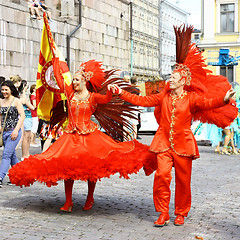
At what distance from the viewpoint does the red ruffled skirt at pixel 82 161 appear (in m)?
6.60

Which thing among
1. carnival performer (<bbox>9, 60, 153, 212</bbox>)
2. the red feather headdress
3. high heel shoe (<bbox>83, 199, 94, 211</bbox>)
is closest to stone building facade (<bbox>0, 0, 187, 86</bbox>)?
carnival performer (<bbox>9, 60, 153, 212</bbox>)

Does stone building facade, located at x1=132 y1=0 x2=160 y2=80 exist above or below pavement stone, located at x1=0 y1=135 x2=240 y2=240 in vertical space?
above

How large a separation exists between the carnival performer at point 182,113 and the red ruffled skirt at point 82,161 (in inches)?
14.0

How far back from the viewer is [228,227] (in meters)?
6.43

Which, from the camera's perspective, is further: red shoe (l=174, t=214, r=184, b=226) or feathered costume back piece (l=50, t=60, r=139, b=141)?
feathered costume back piece (l=50, t=60, r=139, b=141)

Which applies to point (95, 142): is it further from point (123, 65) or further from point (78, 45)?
point (123, 65)

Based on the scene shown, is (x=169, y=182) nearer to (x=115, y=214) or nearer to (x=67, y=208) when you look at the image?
(x=115, y=214)

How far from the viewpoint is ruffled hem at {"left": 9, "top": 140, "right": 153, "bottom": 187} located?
6590mm

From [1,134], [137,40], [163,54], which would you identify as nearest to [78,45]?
[1,134]

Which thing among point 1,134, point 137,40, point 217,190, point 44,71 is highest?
point 137,40

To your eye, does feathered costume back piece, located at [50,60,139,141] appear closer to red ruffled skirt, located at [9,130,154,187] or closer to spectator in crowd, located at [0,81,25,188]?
red ruffled skirt, located at [9,130,154,187]

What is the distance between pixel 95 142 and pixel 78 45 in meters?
18.1

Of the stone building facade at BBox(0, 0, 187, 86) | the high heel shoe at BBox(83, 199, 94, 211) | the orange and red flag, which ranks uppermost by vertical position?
the stone building facade at BBox(0, 0, 187, 86)

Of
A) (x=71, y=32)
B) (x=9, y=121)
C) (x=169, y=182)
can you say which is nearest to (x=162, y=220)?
(x=169, y=182)
